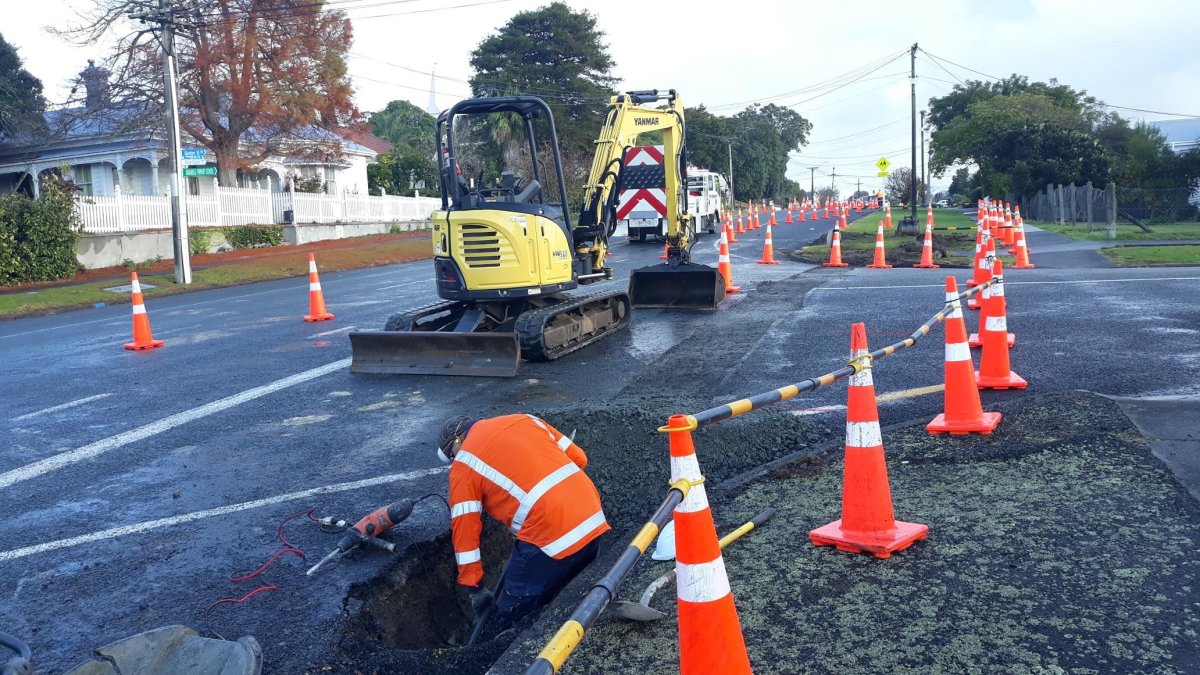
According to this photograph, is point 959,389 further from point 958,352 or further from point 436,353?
point 436,353

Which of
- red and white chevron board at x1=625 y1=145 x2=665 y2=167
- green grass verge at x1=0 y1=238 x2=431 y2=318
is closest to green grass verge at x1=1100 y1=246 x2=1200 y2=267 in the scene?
red and white chevron board at x1=625 y1=145 x2=665 y2=167

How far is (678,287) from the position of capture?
14.3 m

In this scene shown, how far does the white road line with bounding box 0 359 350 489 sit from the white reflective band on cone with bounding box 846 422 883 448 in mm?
5802

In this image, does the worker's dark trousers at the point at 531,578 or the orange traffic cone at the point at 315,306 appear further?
the orange traffic cone at the point at 315,306

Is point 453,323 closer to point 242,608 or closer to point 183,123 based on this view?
point 242,608

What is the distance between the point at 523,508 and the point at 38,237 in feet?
74.8

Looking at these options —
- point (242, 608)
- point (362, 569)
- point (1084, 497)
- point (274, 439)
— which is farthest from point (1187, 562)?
point (274, 439)

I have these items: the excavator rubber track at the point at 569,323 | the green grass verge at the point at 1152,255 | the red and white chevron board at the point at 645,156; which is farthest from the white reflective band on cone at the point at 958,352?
the red and white chevron board at the point at 645,156

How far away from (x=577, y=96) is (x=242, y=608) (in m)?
53.8

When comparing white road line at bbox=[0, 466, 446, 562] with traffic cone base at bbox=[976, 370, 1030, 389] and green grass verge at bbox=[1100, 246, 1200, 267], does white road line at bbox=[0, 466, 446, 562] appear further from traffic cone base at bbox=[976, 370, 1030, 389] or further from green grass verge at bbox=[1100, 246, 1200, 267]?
green grass verge at bbox=[1100, 246, 1200, 267]

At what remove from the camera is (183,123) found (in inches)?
1353

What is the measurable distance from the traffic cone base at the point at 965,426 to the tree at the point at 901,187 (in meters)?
73.7

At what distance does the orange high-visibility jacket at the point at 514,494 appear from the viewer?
4719 millimetres

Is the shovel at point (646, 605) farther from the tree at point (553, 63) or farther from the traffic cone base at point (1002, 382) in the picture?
the tree at point (553, 63)
